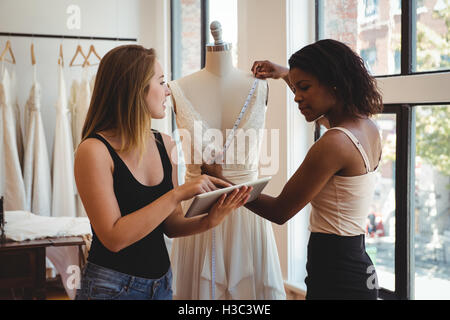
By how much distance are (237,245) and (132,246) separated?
2.51ft

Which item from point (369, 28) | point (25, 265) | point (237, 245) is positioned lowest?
point (25, 265)

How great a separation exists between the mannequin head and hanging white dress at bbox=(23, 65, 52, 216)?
3.06m

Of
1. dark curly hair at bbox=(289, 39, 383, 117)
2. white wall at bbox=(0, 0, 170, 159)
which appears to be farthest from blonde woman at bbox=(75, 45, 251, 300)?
white wall at bbox=(0, 0, 170, 159)

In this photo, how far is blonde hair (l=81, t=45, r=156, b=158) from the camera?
1336 millimetres

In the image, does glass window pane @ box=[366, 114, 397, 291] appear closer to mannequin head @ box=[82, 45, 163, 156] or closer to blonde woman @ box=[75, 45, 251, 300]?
blonde woman @ box=[75, 45, 251, 300]

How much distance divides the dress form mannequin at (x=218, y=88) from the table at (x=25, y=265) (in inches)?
63.8

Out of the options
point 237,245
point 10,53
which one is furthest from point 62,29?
point 237,245

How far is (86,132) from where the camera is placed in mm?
1362

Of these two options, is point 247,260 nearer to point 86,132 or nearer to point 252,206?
point 252,206

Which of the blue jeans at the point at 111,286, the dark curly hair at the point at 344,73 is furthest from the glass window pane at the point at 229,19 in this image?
the blue jeans at the point at 111,286

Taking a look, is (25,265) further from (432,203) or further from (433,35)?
(433,35)

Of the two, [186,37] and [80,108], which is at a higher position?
[186,37]

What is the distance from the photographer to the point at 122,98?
1.34 metres
